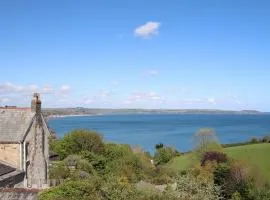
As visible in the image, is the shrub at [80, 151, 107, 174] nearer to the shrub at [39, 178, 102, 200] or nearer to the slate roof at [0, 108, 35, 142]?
the slate roof at [0, 108, 35, 142]

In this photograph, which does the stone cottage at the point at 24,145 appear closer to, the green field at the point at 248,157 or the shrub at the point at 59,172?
the shrub at the point at 59,172

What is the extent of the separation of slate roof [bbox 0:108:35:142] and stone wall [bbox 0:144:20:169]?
39cm

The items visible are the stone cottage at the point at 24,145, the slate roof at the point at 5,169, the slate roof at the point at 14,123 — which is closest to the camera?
the slate roof at the point at 5,169

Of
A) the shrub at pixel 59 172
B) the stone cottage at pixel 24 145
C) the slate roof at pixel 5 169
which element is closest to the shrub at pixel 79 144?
the shrub at pixel 59 172

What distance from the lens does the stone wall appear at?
2572cm

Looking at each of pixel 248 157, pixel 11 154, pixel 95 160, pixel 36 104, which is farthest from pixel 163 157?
pixel 11 154

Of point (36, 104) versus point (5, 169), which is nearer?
point (5, 169)

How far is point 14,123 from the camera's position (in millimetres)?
26625

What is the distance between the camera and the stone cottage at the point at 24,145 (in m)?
25.7

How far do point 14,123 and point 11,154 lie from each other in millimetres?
2061

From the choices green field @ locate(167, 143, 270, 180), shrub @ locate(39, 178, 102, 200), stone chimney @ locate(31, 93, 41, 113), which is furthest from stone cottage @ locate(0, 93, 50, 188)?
green field @ locate(167, 143, 270, 180)

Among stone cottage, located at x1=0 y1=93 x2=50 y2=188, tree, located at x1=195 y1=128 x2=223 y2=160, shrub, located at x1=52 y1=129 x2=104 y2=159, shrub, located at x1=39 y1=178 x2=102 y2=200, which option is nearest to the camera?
shrub, located at x1=39 y1=178 x2=102 y2=200

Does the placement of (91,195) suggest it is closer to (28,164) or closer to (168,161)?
(28,164)

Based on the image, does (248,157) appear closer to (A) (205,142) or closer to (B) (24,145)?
(A) (205,142)
